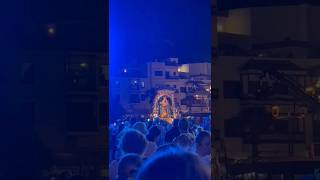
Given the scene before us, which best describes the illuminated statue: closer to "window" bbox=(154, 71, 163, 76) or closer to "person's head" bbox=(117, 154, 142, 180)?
"window" bbox=(154, 71, 163, 76)

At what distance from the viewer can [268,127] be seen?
4.08 meters

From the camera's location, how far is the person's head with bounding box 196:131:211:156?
4047 millimetres

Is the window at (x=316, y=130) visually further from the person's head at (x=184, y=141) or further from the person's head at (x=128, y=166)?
the person's head at (x=128, y=166)

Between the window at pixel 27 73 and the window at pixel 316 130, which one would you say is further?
the window at pixel 316 130

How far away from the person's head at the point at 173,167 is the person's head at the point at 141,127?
0.53 feet

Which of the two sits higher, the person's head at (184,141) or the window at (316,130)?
the window at (316,130)

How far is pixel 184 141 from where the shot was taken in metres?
4.10

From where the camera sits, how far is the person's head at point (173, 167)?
13.4 feet

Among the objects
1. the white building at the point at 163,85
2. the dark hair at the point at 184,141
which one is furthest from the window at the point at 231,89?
the dark hair at the point at 184,141

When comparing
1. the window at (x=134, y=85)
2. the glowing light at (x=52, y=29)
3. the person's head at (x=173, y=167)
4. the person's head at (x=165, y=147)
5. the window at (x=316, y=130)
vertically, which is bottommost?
the person's head at (x=173, y=167)

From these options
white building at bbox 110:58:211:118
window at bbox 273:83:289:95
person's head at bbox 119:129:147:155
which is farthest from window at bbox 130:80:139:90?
window at bbox 273:83:289:95

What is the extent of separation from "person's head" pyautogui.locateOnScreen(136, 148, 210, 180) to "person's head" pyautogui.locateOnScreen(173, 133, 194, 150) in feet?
0.12

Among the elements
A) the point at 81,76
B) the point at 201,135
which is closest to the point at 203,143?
the point at 201,135

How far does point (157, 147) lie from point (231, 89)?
568mm
